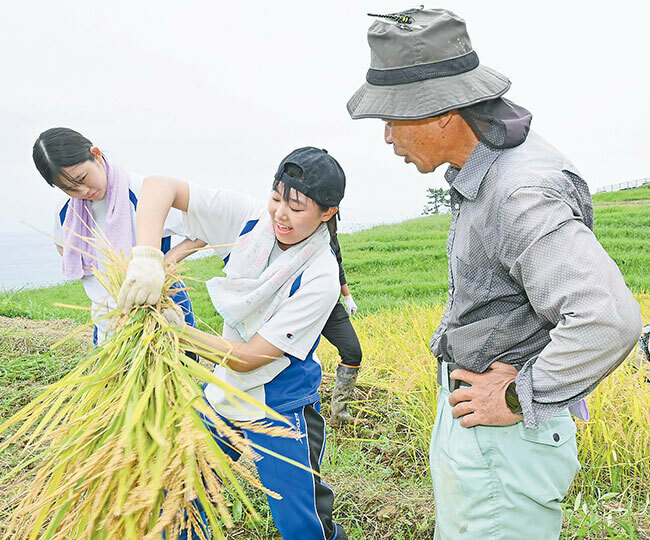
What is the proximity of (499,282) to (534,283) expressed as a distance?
140 millimetres

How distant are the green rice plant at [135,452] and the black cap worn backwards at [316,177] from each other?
1.94 ft

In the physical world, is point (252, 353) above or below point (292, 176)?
below

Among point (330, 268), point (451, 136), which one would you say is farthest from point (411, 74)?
point (330, 268)

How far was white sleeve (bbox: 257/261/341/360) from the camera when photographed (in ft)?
6.18

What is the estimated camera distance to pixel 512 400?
58.2 inches

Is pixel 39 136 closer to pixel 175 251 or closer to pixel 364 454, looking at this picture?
pixel 175 251

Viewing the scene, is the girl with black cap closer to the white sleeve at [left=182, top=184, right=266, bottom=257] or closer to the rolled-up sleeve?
the white sleeve at [left=182, top=184, right=266, bottom=257]

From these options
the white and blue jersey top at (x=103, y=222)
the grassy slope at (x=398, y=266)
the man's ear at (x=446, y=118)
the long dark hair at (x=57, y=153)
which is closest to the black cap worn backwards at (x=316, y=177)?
the man's ear at (x=446, y=118)

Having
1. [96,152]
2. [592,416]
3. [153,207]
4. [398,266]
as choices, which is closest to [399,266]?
[398,266]

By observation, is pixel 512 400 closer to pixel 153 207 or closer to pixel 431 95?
pixel 431 95

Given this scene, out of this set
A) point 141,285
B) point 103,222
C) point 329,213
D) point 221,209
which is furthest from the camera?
point 103,222

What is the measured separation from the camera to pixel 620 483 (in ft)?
9.28

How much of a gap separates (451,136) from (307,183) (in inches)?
19.0

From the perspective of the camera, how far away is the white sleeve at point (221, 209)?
87.2 inches
